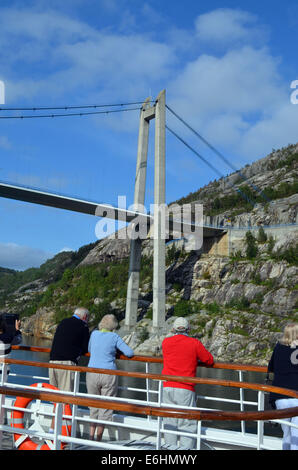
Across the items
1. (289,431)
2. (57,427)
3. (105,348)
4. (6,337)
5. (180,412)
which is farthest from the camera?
(6,337)

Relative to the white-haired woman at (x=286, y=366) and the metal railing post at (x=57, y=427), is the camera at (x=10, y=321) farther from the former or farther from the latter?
the white-haired woman at (x=286, y=366)

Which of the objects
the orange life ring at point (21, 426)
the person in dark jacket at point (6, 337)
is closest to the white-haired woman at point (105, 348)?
the orange life ring at point (21, 426)

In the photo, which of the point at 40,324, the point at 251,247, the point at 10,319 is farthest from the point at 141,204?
the point at 10,319

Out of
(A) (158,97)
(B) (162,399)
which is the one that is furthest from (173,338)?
(A) (158,97)

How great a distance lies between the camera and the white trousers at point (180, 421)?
370cm

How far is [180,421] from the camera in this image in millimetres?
3760

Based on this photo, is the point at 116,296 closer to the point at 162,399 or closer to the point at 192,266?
the point at 192,266

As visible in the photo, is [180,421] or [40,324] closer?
[180,421]

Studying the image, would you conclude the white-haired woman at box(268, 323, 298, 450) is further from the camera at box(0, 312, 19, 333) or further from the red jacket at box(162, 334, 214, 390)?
the camera at box(0, 312, 19, 333)

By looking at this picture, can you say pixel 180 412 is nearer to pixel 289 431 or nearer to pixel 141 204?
pixel 289 431

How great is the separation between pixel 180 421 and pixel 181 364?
1.49ft

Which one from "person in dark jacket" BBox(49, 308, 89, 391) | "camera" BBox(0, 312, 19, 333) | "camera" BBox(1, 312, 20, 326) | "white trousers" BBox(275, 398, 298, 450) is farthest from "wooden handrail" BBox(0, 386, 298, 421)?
"camera" BBox(1, 312, 20, 326)

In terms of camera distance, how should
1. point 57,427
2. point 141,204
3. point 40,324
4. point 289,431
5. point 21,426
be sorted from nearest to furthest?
point 57,427 < point 289,431 < point 21,426 < point 141,204 < point 40,324
